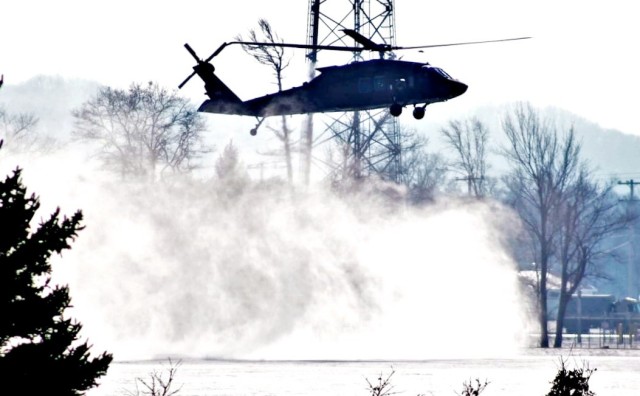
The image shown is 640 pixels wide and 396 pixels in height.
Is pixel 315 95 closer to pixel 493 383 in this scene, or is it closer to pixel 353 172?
pixel 493 383

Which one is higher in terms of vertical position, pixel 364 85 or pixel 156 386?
pixel 364 85

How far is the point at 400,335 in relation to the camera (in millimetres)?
69500

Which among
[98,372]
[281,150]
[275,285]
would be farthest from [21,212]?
[281,150]

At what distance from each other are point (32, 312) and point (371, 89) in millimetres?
32546

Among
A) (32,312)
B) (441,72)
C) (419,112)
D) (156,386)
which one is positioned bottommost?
(156,386)

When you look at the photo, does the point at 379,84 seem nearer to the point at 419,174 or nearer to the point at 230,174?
the point at 230,174

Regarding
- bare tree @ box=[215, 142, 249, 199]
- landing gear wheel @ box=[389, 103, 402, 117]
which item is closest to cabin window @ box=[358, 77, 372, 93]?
landing gear wheel @ box=[389, 103, 402, 117]

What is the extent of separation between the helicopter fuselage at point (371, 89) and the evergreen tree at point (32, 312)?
31.0 metres

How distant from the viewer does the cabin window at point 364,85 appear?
49.3m

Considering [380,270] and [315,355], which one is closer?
[315,355]

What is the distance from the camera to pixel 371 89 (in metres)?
49.2

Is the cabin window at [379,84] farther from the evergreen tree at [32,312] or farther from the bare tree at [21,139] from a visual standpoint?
the bare tree at [21,139]

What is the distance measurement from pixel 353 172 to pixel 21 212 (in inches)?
2392

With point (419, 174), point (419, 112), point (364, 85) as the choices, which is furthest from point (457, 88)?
point (419, 174)
